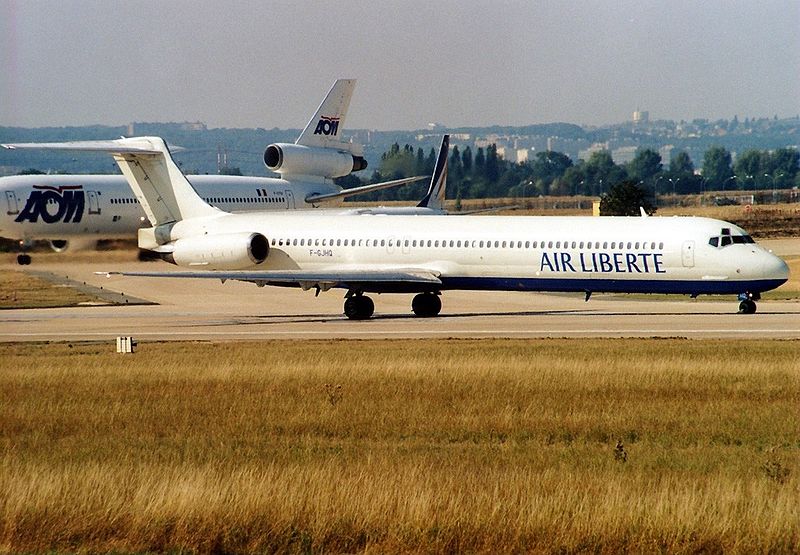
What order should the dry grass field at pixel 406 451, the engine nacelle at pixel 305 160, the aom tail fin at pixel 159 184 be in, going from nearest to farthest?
the dry grass field at pixel 406 451 < the aom tail fin at pixel 159 184 < the engine nacelle at pixel 305 160

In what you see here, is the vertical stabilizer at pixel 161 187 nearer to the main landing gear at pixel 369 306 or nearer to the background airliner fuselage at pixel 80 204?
the main landing gear at pixel 369 306

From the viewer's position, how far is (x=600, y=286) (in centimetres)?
3953

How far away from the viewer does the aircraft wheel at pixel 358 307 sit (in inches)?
1670

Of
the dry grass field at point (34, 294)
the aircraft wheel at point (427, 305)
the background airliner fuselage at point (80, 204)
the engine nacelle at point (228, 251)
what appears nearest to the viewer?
the aircraft wheel at point (427, 305)

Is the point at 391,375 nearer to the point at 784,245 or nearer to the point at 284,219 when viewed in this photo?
the point at 284,219

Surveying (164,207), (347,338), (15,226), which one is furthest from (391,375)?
(15,226)

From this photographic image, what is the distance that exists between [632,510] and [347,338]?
22.8 metres

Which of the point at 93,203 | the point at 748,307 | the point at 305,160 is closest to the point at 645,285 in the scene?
the point at 748,307

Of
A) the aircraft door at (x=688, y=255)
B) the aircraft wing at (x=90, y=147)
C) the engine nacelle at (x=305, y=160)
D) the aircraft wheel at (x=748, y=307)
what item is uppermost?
the engine nacelle at (x=305, y=160)

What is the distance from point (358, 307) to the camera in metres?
42.4

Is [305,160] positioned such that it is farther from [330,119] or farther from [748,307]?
[748,307]

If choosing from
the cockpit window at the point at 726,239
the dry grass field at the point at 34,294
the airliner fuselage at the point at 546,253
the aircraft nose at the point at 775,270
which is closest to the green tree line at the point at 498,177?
the dry grass field at the point at 34,294

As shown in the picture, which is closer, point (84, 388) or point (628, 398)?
point (628, 398)

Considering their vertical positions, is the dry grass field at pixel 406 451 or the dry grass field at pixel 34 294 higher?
the dry grass field at pixel 406 451
